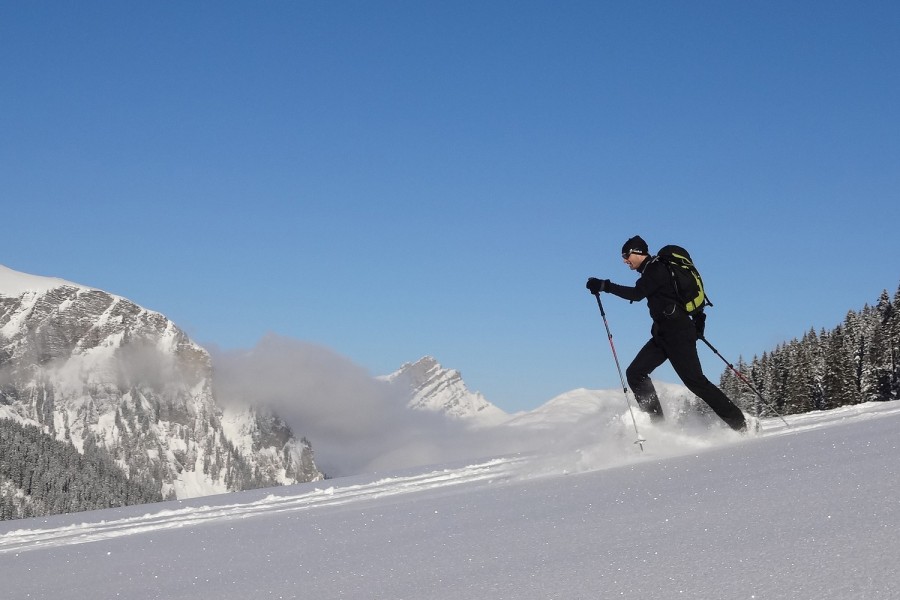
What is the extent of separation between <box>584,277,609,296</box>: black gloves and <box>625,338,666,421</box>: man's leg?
864mm

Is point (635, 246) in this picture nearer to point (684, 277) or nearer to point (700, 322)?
point (684, 277)

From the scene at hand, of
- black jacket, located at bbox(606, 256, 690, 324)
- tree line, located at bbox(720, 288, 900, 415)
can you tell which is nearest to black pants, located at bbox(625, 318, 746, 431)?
black jacket, located at bbox(606, 256, 690, 324)

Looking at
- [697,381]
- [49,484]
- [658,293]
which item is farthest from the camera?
[49,484]

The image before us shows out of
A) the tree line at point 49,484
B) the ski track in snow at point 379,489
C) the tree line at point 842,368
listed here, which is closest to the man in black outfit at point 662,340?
the ski track in snow at point 379,489

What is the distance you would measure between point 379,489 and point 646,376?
369cm

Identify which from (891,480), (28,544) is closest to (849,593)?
(891,480)

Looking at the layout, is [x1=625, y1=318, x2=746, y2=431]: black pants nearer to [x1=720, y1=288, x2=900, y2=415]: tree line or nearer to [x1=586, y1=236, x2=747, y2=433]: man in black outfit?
[x1=586, y1=236, x2=747, y2=433]: man in black outfit

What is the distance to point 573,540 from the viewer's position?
3.98 m

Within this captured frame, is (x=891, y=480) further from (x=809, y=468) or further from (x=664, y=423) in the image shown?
(x=664, y=423)

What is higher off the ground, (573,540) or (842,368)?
(842,368)

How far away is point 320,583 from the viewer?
4039 millimetres

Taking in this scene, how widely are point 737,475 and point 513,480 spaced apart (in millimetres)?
3155

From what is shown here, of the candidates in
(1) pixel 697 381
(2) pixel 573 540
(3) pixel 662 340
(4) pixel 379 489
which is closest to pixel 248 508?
(4) pixel 379 489

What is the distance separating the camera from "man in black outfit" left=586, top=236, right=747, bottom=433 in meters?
8.47
